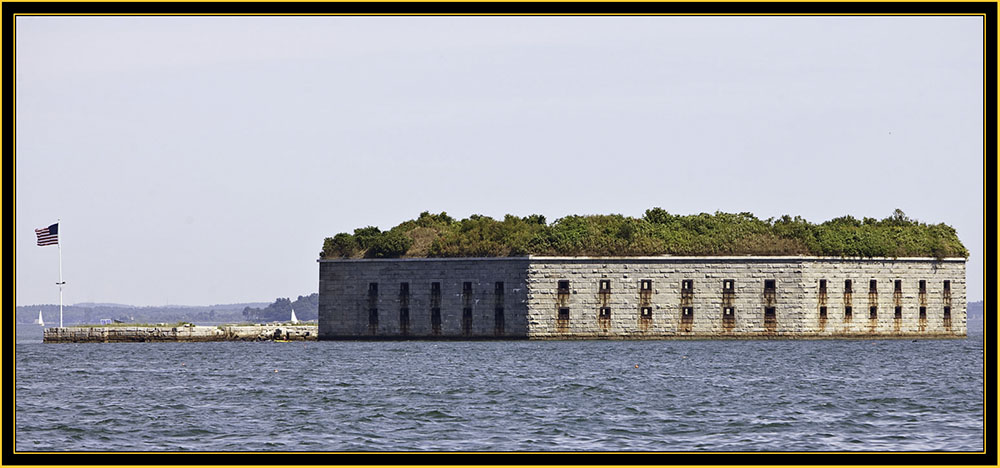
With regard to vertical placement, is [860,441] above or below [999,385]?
below

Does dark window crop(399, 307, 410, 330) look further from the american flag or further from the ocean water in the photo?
the american flag

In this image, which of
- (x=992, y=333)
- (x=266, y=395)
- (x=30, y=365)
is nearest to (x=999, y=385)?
(x=992, y=333)

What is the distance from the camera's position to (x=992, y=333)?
65.1 feet

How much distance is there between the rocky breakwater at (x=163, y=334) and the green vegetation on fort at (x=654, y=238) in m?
9.35

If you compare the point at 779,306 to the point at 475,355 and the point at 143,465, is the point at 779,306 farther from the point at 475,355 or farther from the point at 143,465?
the point at 143,465

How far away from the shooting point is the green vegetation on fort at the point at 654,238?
88.2 metres

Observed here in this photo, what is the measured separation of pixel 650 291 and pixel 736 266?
18.7 ft

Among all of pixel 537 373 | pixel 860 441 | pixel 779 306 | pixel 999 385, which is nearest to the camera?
pixel 999 385

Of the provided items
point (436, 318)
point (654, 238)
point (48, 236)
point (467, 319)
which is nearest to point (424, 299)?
point (436, 318)

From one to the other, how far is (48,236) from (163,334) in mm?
12577

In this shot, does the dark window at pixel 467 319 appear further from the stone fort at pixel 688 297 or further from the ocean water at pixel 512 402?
the ocean water at pixel 512 402

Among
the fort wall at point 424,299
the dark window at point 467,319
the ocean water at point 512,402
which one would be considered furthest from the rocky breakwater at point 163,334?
the ocean water at point 512,402

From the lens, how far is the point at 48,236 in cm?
9206

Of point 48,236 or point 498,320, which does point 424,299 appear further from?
point 48,236
